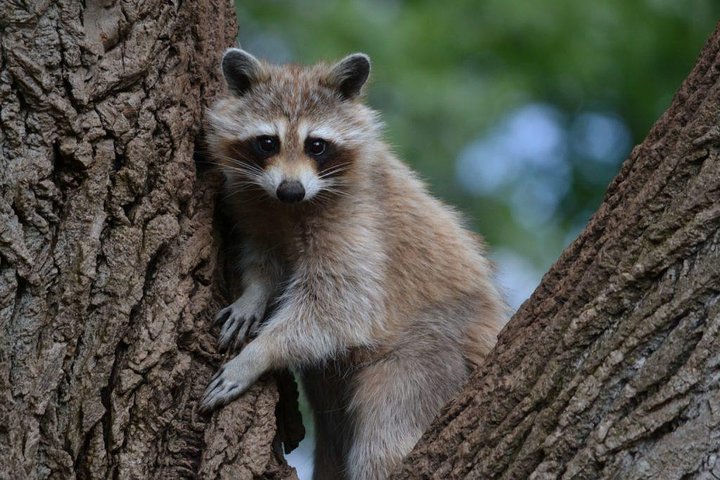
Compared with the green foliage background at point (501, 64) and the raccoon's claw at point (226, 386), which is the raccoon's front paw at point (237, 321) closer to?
the raccoon's claw at point (226, 386)

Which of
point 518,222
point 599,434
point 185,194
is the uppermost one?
point 599,434

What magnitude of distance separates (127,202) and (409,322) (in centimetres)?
205

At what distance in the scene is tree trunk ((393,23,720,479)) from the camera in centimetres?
326

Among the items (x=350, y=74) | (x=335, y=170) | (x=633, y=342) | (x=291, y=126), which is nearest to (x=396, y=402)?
(x=335, y=170)

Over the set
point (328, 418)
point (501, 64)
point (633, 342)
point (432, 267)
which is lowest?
point (328, 418)

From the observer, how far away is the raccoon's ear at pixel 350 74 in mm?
6066

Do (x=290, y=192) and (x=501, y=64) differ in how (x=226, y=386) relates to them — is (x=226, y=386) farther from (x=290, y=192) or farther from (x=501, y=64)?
(x=501, y=64)

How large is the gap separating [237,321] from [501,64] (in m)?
6.91

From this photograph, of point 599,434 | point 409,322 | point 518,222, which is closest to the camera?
point 599,434

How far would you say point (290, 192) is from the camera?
5375 millimetres

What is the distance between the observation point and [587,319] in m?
3.54

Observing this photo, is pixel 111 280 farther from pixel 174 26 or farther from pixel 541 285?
pixel 541 285

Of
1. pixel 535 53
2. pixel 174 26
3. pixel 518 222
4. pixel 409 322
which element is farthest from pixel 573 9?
pixel 174 26

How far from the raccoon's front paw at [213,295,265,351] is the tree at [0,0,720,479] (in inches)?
3.5
